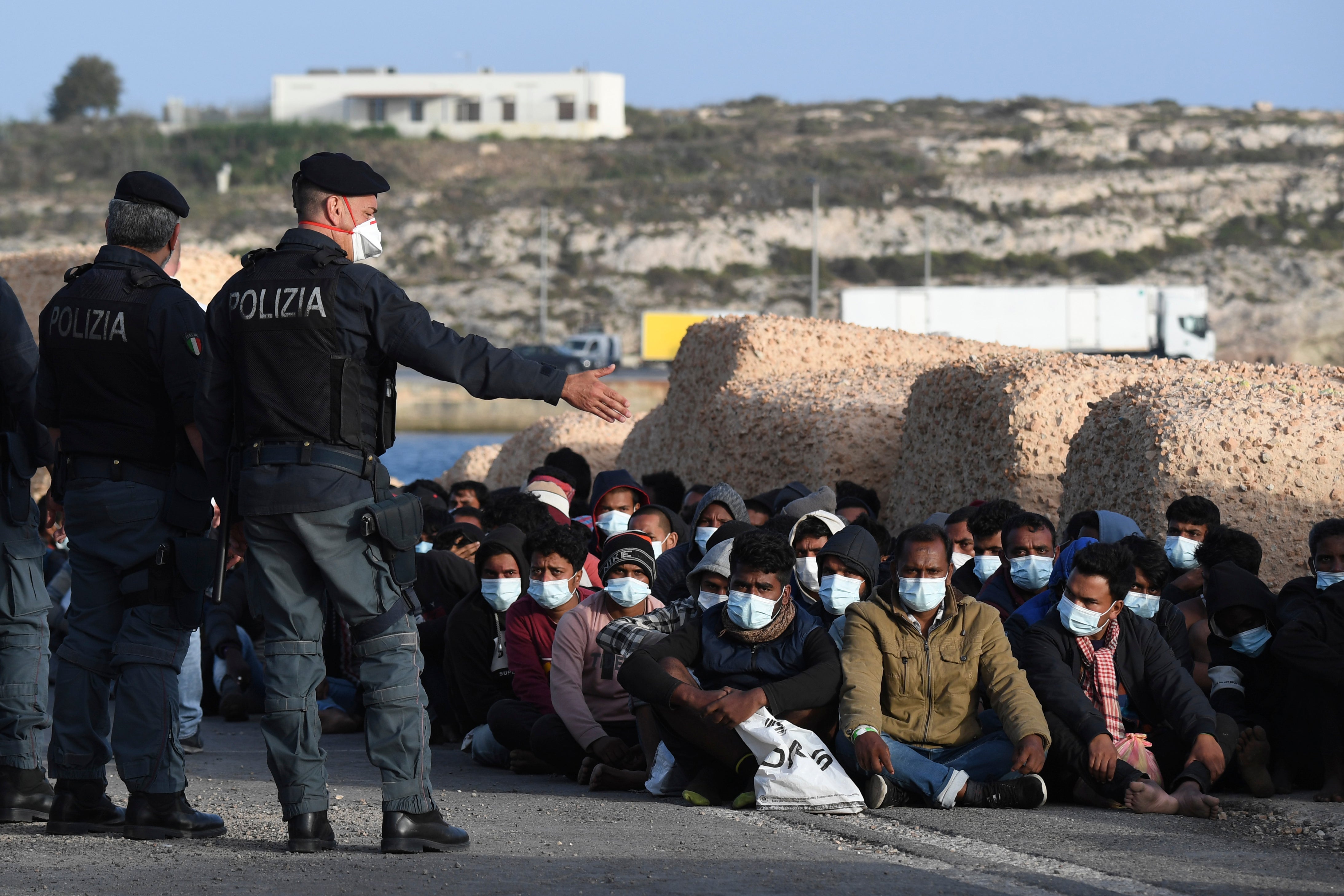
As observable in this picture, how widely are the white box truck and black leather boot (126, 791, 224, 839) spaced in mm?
50704

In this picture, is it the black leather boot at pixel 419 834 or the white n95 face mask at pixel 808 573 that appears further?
the white n95 face mask at pixel 808 573

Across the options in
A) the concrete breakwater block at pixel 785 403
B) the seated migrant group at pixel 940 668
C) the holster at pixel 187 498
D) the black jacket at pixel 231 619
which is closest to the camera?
the holster at pixel 187 498

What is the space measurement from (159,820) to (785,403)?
983 centimetres

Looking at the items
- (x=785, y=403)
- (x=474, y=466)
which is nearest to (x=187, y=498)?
(x=785, y=403)

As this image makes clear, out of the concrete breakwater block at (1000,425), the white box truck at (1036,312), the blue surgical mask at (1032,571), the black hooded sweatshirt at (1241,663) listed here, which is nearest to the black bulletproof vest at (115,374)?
the blue surgical mask at (1032,571)

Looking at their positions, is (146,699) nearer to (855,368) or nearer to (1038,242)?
(855,368)

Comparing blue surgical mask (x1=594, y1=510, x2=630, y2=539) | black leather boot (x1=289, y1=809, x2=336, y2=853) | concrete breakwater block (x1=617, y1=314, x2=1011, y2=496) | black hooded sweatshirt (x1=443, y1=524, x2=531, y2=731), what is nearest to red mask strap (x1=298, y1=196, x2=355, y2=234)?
black leather boot (x1=289, y1=809, x2=336, y2=853)

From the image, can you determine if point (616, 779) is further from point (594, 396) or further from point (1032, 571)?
point (594, 396)

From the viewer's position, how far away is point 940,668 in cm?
652

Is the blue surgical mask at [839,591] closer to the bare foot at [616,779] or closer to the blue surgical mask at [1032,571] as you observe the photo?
the blue surgical mask at [1032,571]

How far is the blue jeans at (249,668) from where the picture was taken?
10359mm

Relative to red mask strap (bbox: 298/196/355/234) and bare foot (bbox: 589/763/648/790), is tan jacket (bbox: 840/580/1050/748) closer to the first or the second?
bare foot (bbox: 589/763/648/790)

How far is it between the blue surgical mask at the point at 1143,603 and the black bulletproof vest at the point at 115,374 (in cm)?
403

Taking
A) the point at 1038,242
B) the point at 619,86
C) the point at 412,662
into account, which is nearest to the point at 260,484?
the point at 412,662
